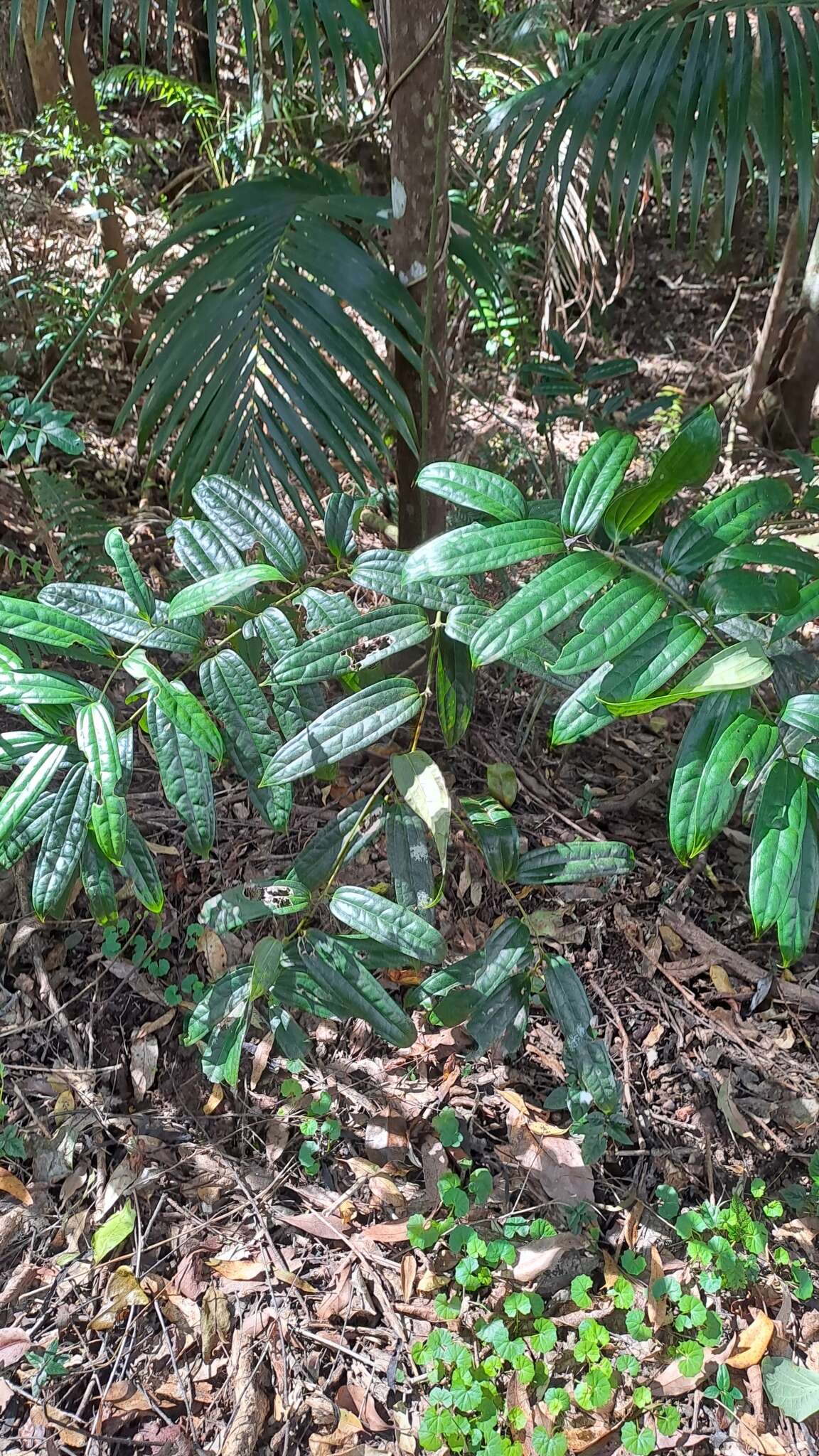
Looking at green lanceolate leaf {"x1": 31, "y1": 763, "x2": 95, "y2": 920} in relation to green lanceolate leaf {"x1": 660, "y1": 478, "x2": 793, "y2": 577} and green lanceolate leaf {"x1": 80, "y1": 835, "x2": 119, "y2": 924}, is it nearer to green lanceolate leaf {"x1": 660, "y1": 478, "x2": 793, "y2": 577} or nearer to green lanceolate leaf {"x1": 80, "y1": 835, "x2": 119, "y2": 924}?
green lanceolate leaf {"x1": 80, "y1": 835, "x2": 119, "y2": 924}

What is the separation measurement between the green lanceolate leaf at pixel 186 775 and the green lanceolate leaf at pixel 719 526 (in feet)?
1.32

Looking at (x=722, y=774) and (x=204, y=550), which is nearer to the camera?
(x=722, y=774)

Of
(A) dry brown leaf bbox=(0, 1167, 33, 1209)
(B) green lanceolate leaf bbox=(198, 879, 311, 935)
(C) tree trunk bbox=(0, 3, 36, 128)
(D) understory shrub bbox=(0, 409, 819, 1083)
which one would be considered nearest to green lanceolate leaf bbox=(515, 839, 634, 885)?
(D) understory shrub bbox=(0, 409, 819, 1083)

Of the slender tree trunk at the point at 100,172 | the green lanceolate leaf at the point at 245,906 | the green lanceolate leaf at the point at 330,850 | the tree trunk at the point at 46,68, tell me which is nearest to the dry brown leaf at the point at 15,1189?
the green lanceolate leaf at the point at 245,906

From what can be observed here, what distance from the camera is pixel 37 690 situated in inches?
27.6

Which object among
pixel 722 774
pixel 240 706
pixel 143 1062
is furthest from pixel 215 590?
pixel 143 1062

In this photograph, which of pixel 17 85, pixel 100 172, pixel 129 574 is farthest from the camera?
pixel 17 85

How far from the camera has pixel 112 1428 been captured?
1030 mm

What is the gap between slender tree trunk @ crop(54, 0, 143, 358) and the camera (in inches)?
74.3

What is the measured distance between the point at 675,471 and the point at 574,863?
1.38 feet

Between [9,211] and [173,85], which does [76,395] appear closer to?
[9,211]

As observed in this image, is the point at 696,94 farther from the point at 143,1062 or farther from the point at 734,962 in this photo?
the point at 143,1062

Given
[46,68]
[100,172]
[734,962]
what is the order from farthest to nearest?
[46,68] < [100,172] < [734,962]

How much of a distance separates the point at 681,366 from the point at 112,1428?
298 centimetres
